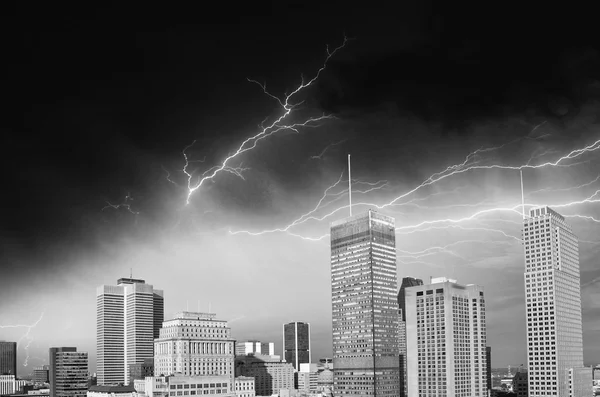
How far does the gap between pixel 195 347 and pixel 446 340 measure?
2730cm

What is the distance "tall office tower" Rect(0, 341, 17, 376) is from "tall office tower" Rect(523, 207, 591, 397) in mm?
95617

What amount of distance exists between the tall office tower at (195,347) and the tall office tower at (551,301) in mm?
31552

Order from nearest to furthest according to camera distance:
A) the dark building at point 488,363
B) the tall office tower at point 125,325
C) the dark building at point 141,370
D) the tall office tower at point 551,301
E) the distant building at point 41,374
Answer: the tall office tower at point 551,301 → the dark building at point 488,363 → the dark building at point 141,370 → the tall office tower at point 125,325 → the distant building at point 41,374

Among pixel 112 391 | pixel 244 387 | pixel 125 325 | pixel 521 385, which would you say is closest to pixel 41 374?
pixel 125 325

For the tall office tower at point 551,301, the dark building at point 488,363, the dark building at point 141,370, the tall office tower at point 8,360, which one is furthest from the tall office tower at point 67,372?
the tall office tower at point 551,301

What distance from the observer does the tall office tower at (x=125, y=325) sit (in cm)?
11294

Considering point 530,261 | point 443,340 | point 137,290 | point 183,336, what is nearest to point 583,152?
point 530,261

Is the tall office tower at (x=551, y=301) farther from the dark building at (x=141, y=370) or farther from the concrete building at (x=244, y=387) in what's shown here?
the dark building at (x=141, y=370)

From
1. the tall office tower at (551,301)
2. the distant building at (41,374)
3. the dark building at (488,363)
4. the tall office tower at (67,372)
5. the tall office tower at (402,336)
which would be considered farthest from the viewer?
the distant building at (41,374)

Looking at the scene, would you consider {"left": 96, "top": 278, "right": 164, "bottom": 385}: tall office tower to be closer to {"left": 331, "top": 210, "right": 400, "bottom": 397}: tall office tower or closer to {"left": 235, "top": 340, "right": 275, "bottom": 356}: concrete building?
{"left": 235, "top": 340, "right": 275, "bottom": 356}: concrete building

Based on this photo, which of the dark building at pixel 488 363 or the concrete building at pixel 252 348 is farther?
the concrete building at pixel 252 348

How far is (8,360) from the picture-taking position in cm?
13038

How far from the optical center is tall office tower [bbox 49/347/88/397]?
106 metres

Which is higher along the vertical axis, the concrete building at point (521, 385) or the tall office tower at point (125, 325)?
the tall office tower at point (125, 325)
